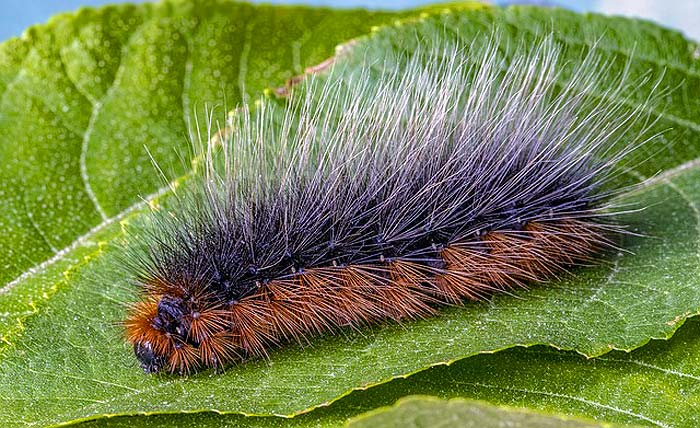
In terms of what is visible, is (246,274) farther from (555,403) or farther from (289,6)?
(289,6)

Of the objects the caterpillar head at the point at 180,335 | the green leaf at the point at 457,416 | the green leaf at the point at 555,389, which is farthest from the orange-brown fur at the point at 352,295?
the green leaf at the point at 457,416

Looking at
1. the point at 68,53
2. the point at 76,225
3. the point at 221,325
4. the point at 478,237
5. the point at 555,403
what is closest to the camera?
the point at 555,403

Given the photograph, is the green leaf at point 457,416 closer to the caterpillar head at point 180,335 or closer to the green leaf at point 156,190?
the green leaf at point 156,190

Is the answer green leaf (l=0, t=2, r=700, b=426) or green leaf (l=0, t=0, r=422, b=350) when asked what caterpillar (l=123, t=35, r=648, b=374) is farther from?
green leaf (l=0, t=0, r=422, b=350)

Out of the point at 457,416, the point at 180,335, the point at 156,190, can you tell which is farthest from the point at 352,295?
the point at 156,190

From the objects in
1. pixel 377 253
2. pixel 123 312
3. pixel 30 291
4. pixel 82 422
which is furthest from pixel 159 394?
pixel 30 291

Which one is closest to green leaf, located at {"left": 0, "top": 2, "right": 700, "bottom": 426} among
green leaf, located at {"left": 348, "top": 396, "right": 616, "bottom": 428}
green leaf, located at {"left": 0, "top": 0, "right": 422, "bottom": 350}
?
green leaf, located at {"left": 0, "top": 0, "right": 422, "bottom": 350}
